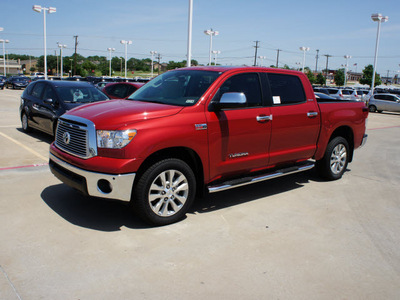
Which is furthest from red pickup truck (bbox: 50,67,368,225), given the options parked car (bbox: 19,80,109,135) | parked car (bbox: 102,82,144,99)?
parked car (bbox: 102,82,144,99)

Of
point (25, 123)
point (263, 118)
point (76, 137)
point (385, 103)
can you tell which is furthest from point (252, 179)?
point (385, 103)

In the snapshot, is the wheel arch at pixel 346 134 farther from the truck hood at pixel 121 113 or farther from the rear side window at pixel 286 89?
the truck hood at pixel 121 113

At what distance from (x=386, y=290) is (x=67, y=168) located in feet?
11.7

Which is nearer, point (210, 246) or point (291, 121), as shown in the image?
point (210, 246)

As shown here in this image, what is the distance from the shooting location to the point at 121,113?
431cm

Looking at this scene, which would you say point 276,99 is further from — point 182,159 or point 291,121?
point 182,159

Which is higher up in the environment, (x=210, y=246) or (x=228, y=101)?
(x=228, y=101)

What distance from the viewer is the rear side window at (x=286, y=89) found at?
18.3ft

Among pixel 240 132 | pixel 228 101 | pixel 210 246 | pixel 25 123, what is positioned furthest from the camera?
pixel 25 123

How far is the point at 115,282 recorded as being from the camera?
10.8 feet

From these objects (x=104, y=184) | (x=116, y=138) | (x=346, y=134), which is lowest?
(x=104, y=184)

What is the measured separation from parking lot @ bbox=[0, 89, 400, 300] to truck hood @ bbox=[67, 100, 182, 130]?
4.16ft

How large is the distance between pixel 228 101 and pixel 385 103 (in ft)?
93.4

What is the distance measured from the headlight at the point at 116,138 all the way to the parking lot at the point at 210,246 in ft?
3.39
